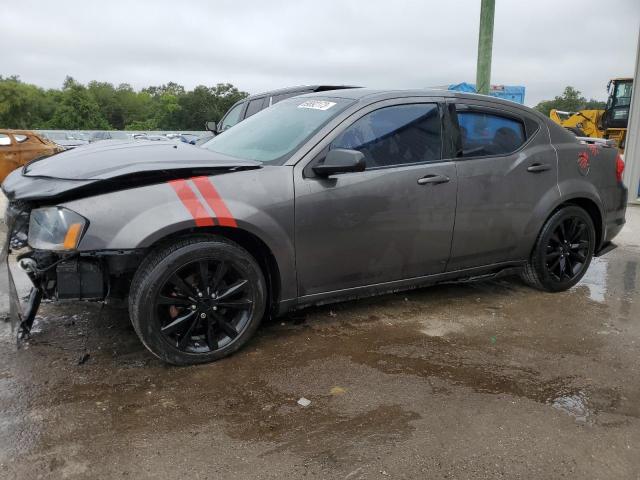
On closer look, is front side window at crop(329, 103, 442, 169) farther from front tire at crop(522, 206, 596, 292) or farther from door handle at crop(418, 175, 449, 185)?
front tire at crop(522, 206, 596, 292)

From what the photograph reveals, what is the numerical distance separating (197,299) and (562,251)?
318cm

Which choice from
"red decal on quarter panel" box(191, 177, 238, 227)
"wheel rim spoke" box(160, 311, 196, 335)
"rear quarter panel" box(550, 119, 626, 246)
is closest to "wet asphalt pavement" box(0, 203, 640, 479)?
"wheel rim spoke" box(160, 311, 196, 335)

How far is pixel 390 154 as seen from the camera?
3600 millimetres

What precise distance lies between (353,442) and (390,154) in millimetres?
1968

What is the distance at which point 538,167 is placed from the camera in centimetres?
419

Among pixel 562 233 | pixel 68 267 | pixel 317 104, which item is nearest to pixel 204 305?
pixel 68 267

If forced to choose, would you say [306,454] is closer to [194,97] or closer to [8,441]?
[8,441]

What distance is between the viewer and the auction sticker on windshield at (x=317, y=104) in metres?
3.69

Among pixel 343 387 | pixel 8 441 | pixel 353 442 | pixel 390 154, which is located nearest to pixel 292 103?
pixel 390 154

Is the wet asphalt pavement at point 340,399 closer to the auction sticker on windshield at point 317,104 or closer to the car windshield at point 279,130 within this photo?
the car windshield at point 279,130

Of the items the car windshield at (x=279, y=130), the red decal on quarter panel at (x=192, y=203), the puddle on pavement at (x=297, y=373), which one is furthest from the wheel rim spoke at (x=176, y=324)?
the car windshield at (x=279, y=130)

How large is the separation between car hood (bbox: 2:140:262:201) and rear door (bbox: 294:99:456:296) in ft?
1.73

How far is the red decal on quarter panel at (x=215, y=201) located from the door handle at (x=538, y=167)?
98.4 inches

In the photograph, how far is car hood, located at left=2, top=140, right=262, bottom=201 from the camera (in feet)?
9.25
